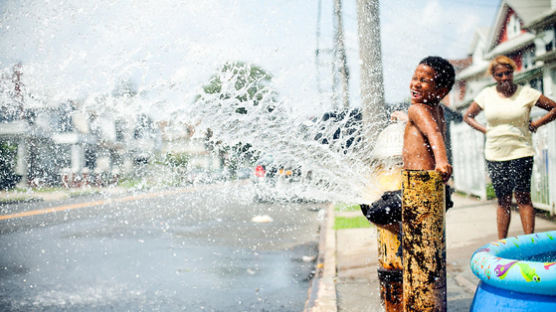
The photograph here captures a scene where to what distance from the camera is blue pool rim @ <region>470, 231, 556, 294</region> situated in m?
1.47

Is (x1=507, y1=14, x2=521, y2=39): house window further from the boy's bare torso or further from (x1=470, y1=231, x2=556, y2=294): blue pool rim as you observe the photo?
(x1=470, y1=231, x2=556, y2=294): blue pool rim

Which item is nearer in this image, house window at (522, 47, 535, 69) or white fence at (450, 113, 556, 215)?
white fence at (450, 113, 556, 215)

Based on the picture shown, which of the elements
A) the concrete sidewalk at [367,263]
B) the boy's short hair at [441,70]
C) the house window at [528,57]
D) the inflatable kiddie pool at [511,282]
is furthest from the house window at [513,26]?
the inflatable kiddie pool at [511,282]

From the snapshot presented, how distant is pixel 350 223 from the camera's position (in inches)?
281

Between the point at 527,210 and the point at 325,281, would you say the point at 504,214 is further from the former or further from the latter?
the point at 325,281

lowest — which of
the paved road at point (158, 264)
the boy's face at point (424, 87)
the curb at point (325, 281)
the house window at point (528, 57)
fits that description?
the paved road at point (158, 264)

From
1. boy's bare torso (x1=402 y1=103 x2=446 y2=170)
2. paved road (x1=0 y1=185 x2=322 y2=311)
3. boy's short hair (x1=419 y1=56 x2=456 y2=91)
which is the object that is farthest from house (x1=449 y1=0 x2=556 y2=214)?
boy's bare torso (x1=402 y1=103 x2=446 y2=170)

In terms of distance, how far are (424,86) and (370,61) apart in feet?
8.34

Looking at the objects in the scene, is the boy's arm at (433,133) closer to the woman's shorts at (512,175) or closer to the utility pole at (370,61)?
the woman's shorts at (512,175)

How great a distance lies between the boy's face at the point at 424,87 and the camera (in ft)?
7.34

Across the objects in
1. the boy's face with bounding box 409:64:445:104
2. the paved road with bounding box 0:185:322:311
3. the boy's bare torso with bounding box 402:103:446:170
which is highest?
the boy's face with bounding box 409:64:445:104

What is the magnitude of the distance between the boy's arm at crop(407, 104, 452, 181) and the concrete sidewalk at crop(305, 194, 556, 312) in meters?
1.40

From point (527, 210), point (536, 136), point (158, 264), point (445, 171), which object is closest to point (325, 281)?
point (527, 210)

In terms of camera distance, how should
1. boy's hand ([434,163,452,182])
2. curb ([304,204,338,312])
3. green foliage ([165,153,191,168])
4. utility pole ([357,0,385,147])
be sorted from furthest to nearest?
green foliage ([165,153,191,168]) → utility pole ([357,0,385,147]) → curb ([304,204,338,312]) → boy's hand ([434,163,452,182])
